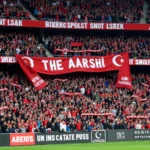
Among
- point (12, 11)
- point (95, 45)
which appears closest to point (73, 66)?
point (95, 45)

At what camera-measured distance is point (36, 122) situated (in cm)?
3691

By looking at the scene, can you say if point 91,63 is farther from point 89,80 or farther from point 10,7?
point 10,7

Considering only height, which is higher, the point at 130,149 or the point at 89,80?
the point at 89,80

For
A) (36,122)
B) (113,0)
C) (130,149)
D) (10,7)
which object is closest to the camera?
(130,149)

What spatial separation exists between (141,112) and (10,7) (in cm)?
1445

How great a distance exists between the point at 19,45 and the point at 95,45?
7448 millimetres

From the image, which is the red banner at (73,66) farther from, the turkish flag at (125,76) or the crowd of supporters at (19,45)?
the crowd of supporters at (19,45)

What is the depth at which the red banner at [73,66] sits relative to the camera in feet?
142

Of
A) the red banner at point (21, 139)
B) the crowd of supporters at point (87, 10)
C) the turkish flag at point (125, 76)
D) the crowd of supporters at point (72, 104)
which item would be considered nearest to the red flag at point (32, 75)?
the crowd of supporters at point (72, 104)

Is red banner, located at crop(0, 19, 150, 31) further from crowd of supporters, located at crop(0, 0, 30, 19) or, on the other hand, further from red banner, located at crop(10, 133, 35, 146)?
red banner, located at crop(10, 133, 35, 146)

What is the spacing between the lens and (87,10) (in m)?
49.4

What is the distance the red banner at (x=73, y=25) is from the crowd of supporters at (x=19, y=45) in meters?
1.22

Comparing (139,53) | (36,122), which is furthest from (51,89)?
(139,53)

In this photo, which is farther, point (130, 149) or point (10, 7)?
point (10, 7)
